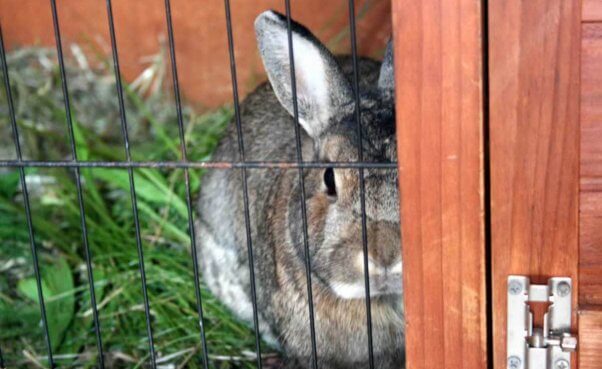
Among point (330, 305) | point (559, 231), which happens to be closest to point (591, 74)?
point (559, 231)

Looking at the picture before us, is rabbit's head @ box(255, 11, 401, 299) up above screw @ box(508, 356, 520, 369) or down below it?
above

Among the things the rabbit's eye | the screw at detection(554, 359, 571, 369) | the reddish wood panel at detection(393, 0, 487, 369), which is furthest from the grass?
the screw at detection(554, 359, 571, 369)

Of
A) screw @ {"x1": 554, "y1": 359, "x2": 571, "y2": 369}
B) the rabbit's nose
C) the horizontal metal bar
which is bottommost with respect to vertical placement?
screw @ {"x1": 554, "y1": 359, "x2": 571, "y2": 369}

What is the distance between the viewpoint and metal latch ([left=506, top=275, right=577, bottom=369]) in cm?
187

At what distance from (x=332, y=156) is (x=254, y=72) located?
1533 mm

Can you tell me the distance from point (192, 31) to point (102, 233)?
876 millimetres

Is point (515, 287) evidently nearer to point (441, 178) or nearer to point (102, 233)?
point (441, 178)

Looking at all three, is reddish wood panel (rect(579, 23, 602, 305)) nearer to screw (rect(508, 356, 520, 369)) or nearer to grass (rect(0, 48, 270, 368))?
screw (rect(508, 356, 520, 369))

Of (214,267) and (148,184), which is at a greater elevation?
(148,184)

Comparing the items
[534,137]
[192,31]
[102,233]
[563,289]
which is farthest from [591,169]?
[192,31]

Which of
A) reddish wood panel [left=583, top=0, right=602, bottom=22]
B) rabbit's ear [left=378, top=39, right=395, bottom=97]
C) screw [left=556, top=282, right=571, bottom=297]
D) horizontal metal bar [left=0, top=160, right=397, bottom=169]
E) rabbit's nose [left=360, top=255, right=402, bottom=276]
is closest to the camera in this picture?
reddish wood panel [left=583, top=0, right=602, bottom=22]

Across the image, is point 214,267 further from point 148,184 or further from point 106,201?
point 106,201

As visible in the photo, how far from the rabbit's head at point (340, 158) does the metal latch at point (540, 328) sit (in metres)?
0.38

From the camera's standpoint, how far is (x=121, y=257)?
3439 millimetres
